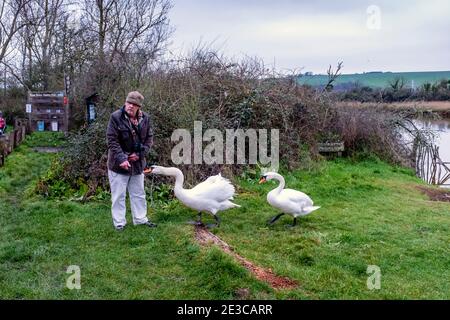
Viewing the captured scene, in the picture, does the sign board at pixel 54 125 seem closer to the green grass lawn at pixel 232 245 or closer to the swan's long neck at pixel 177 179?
the green grass lawn at pixel 232 245

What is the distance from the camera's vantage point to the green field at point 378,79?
17.3 m

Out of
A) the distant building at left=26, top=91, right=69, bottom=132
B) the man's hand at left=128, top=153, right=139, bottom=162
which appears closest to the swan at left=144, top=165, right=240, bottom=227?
the man's hand at left=128, top=153, right=139, bottom=162

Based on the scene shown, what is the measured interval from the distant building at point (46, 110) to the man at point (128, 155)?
53.0 ft

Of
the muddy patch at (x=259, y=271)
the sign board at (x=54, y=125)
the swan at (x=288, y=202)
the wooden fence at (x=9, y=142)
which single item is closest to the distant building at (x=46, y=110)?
the sign board at (x=54, y=125)

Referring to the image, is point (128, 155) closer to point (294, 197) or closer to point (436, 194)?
point (294, 197)

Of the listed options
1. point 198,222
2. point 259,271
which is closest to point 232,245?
point 198,222

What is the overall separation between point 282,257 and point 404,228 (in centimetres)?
278

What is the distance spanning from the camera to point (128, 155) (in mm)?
7055

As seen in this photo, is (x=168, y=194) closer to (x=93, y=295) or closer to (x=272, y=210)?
(x=272, y=210)

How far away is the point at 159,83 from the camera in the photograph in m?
11.9

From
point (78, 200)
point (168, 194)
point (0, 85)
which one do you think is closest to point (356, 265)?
point (168, 194)

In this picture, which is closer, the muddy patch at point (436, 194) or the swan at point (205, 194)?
the swan at point (205, 194)

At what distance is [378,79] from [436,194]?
13537 millimetres

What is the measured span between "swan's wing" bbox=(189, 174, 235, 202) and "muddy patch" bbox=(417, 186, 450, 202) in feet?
21.4
